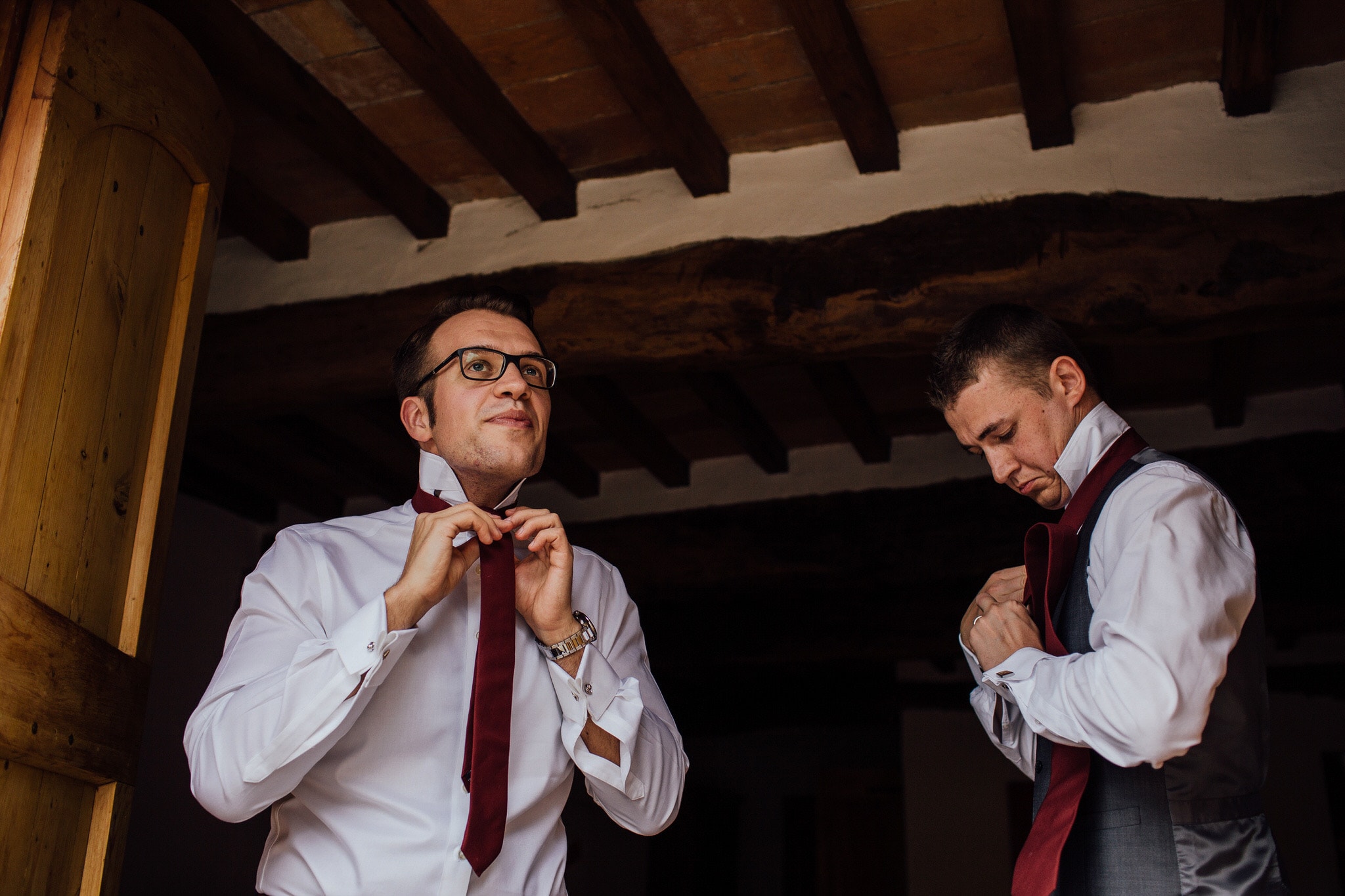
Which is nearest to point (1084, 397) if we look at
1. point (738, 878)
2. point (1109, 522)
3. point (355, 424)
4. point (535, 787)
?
point (1109, 522)

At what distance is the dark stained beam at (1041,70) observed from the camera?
261 centimetres

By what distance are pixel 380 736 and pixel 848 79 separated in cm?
206

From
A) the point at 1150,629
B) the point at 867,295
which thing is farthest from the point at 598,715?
the point at 867,295

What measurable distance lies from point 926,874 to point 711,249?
5007 mm

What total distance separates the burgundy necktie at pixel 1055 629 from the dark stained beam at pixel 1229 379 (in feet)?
8.06

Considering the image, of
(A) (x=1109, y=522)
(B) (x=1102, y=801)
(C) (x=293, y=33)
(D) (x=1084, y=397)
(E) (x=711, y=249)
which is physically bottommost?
(B) (x=1102, y=801)

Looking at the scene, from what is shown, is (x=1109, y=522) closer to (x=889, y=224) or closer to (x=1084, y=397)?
(x=1084, y=397)

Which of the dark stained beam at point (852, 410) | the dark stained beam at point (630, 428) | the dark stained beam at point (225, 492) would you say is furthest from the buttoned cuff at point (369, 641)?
the dark stained beam at point (225, 492)

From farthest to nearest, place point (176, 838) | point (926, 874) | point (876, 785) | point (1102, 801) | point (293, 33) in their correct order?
point (876, 785)
point (926, 874)
point (176, 838)
point (293, 33)
point (1102, 801)

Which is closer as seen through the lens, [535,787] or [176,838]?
[535,787]

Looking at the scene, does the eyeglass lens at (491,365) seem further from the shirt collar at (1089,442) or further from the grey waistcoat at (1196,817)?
the grey waistcoat at (1196,817)

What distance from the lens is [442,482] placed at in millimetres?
1858

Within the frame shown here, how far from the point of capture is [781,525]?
4.90 m

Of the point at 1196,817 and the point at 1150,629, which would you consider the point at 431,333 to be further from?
the point at 1196,817
